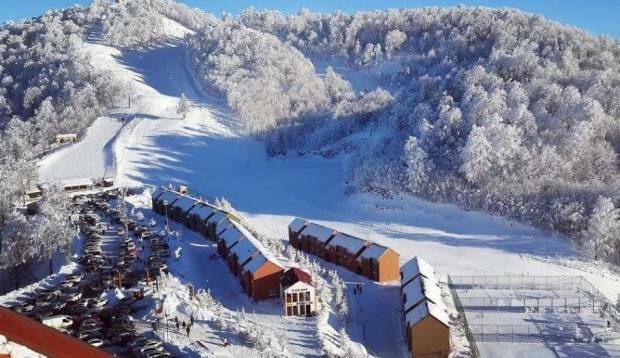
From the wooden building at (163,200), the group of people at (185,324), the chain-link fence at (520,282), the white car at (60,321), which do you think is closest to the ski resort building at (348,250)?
the chain-link fence at (520,282)

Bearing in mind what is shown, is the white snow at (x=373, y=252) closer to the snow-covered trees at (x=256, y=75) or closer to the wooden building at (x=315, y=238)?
the wooden building at (x=315, y=238)

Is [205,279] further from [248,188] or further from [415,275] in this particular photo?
[248,188]

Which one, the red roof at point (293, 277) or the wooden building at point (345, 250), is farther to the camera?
the wooden building at point (345, 250)

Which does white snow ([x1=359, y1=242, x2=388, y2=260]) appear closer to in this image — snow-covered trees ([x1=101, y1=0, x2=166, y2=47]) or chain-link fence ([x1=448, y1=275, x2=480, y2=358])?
chain-link fence ([x1=448, y1=275, x2=480, y2=358])

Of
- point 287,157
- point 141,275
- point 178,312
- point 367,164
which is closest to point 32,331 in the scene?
point 178,312

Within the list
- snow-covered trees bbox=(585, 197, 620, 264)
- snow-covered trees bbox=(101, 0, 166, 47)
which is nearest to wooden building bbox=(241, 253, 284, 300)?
snow-covered trees bbox=(585, 197, 620, 264)

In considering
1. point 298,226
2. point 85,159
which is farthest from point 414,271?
point 85,159

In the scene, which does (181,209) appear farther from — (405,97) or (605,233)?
(405,97)

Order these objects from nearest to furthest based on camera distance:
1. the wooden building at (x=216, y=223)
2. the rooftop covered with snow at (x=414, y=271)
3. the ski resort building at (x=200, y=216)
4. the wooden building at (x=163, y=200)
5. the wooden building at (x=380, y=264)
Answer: the rooftop covered with snow at (x=414, y=271), the wooden building at (x=380, y=264), the wooden building at (x=216, y=223), the ski resort building at (x=200, y=216), the wooden building at (x=163, y=200)
